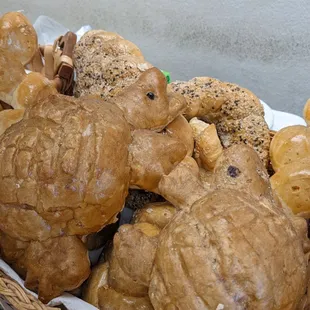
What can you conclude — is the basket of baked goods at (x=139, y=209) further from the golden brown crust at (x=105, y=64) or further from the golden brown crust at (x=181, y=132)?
the golden brown crust at (x=105, y=64)

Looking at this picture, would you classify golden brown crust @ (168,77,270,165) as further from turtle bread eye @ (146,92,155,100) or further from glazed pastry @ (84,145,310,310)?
glazed pastry @ (84,145,310,310)

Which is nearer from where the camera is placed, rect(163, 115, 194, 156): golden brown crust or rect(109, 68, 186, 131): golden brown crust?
rect(109, 68, 186, 131): golden brown crust

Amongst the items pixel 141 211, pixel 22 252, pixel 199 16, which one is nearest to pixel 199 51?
pixel 199 16

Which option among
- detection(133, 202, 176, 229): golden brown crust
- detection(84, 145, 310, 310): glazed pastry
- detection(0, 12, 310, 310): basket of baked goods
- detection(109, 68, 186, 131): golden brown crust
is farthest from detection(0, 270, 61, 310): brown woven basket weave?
detection(109, 68, 186, 131): golden brown crust

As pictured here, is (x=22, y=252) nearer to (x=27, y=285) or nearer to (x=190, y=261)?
(x=27, y=285)

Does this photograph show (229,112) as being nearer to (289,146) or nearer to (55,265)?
(289,146)

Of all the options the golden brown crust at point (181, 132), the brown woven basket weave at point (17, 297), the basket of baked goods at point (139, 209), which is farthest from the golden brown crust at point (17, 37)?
the brown woven basket weave at point (17, 297)
